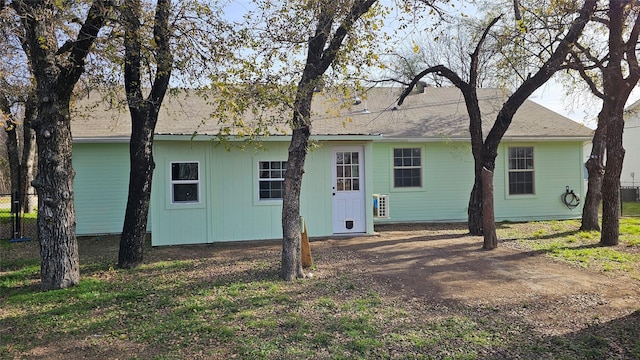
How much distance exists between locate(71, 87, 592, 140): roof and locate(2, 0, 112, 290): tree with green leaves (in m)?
5.36

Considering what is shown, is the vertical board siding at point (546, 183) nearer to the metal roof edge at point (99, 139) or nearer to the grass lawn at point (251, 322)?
the grass lawn at point (251, 322)

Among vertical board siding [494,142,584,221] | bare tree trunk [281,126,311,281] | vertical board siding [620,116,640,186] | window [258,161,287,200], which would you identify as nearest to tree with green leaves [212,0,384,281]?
bare tree trunk [281,126,311,281]

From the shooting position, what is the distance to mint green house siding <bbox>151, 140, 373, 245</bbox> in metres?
10.7

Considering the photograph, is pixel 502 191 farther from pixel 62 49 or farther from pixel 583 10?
pixel 62 49

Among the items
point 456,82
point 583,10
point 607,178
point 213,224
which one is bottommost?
point 213,224

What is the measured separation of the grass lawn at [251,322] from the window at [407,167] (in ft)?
22.6

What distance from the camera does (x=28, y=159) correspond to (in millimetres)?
17688

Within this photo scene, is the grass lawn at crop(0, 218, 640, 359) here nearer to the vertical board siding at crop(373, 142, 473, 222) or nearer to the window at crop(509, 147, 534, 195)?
the vertical board siding at crop(373, 142, 473, 222)

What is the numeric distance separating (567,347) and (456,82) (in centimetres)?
836

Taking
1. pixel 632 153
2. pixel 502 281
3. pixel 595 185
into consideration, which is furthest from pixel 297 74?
pixel 632 153

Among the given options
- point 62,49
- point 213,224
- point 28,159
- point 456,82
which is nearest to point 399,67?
point 456,82

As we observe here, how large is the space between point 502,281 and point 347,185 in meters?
5.36

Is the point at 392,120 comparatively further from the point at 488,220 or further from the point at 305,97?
the point at 305,97

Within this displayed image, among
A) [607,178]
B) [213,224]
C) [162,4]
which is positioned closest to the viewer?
[162,4]
